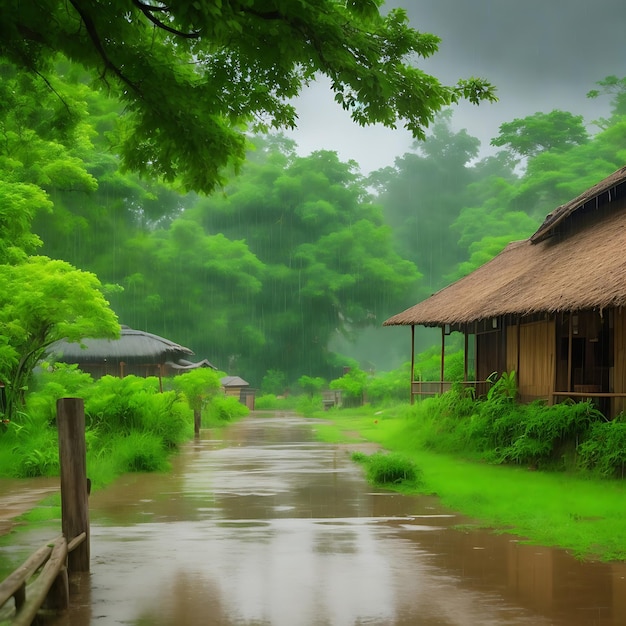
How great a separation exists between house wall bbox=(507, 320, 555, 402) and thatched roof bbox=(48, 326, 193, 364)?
1861cm

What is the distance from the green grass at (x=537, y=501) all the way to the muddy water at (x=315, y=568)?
1.39 ft

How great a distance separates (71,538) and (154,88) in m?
4.38

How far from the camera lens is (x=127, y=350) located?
3688 cm

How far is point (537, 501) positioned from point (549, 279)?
7.14 m

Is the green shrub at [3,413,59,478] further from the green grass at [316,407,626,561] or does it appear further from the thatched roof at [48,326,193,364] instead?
the thatched roof at [48,326,193,364]

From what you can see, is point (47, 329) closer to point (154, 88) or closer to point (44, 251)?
point (154, 88)

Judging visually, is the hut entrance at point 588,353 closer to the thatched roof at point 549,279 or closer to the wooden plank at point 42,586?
the thatched roof at point 549,279

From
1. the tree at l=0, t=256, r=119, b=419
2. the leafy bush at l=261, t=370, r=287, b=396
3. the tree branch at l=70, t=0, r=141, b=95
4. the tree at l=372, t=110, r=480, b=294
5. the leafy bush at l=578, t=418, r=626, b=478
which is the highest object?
the tree at l=372, t=110, r=480, b=294

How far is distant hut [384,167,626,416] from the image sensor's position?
54.7 ft

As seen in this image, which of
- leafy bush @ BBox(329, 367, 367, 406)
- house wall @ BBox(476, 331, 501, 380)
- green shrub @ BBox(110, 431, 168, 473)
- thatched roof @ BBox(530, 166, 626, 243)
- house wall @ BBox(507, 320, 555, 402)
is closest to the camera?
green shrub @ BBox(110, 431, 168, 473)

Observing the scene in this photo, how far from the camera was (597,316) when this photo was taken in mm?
18922

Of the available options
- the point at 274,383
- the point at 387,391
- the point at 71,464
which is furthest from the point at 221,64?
the point at 274,383

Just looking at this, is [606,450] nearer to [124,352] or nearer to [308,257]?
[124,352]

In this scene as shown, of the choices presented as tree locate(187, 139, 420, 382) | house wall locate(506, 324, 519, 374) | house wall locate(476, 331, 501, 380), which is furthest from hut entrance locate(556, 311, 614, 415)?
tree locate(187, 139, 420, 382)
